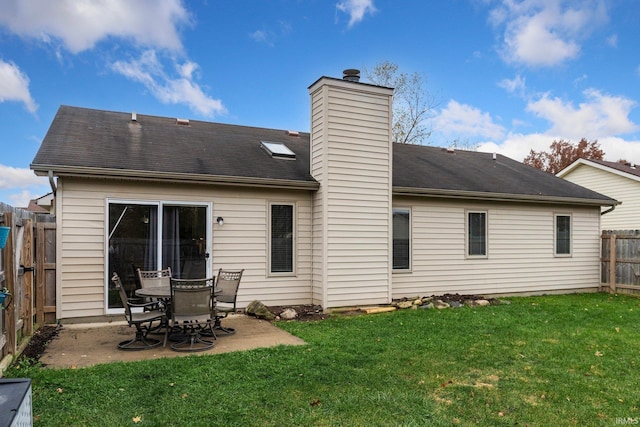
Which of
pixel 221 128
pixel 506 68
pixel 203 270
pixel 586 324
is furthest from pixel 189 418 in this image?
pixel 506 68

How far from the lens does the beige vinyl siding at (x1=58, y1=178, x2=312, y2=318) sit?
6.80 m

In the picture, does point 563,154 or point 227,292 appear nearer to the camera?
point 227,292

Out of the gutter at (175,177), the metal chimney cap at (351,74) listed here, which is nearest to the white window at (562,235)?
the metal chimney cap at (351,74)

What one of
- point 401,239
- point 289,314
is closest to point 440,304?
point 401,239

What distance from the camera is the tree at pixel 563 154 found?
29.4m

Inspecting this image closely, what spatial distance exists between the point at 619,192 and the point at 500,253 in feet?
29.4

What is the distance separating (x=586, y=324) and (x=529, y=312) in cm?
116

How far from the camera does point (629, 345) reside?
18.8 feet

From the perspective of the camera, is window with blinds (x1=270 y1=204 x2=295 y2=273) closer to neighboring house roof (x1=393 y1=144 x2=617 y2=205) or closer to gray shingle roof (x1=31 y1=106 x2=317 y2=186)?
gray shingle roof (x1=31 y1=106 x2=317 y2=186)

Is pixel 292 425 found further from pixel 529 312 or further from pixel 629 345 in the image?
pixel 529 312

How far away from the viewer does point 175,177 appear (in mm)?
7211

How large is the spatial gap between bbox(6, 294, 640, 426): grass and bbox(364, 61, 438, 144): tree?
54.0 feet

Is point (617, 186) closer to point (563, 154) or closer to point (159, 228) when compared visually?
point (563, 154)

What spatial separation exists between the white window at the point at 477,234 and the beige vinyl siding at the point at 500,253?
117mm
